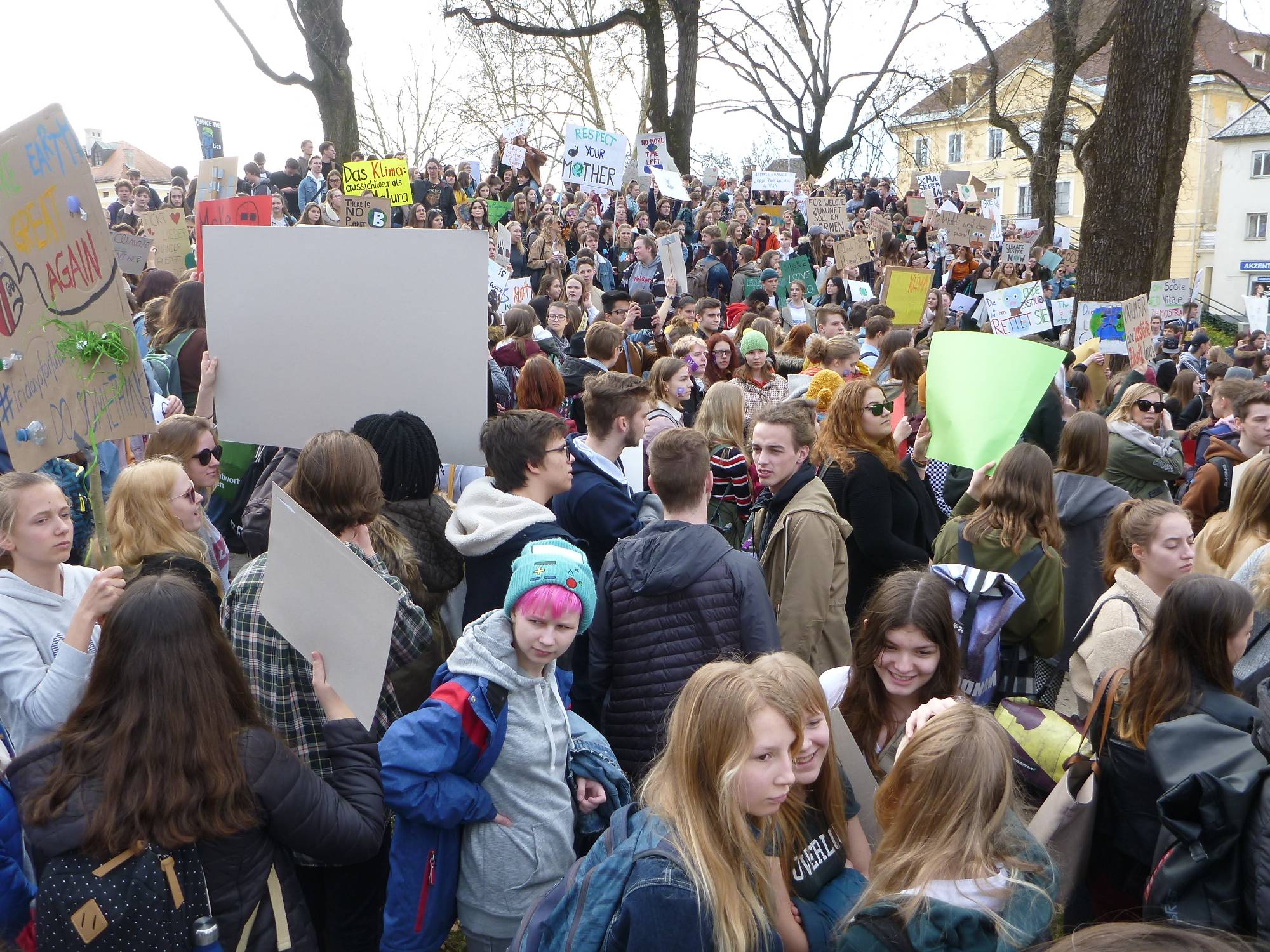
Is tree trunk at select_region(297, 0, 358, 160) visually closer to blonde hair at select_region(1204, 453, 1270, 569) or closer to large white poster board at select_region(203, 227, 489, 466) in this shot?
large white poster board at select_region(203, 227, 489, 466)

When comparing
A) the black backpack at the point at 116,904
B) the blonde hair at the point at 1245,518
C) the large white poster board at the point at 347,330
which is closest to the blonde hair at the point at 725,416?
the large white poster board at the point at 347,330

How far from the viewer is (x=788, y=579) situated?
396 centimetres

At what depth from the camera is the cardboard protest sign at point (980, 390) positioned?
441 cm

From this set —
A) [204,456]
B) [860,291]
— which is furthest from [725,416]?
[860,291]

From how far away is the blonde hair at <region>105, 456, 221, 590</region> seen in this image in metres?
3.32

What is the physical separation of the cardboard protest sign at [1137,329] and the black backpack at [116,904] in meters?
8.83

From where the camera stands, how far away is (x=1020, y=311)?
10.1m

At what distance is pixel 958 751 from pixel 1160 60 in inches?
371

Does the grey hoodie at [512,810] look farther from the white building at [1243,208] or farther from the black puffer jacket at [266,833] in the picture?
the white building at [1243,208]

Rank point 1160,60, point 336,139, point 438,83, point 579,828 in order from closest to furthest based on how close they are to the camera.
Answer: point 579,828 < point 1160,60 < point 336,139 < point 438,83

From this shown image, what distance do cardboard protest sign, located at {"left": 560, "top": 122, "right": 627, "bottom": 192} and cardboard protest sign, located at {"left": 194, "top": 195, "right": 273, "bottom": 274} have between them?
27.7ft

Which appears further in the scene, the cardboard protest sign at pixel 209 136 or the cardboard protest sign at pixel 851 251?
the cardboard protest sign at pixel 851 251

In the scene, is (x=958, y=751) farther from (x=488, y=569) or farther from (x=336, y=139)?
(x=336, y=139)

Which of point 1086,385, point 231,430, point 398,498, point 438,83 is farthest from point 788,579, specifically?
point 438,83
